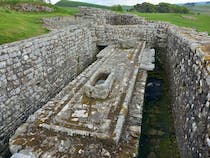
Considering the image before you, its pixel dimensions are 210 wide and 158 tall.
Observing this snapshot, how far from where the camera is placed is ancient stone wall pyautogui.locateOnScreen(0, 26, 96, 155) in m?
6.73

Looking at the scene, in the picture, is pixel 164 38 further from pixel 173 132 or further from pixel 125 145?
pixel 125 145

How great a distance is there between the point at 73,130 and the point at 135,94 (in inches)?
99.0

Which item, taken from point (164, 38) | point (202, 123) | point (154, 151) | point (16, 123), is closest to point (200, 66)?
point (202, 123)

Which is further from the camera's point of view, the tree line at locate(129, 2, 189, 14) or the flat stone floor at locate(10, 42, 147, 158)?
the tree line at locate(129, 2, 189, 14)

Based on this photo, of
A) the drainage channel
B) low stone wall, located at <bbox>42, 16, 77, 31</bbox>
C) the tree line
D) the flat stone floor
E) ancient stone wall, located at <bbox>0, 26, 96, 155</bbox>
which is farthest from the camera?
the tree line

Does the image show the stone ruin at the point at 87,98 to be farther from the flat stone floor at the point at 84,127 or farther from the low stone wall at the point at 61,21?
the low stone wall at the point at 61,21

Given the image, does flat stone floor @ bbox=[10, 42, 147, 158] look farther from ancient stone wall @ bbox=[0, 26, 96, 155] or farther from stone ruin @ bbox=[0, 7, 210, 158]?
ancient stone wall @ bbox=[0, 26, 96, 155]

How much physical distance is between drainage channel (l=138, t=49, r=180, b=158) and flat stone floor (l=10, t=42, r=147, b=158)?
5.47ft

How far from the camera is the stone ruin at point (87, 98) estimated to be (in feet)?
14.7

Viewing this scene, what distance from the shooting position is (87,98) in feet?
19.9

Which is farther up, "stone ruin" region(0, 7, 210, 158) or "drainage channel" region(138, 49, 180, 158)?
"stone ruin" region(0, 7, 210, 158)

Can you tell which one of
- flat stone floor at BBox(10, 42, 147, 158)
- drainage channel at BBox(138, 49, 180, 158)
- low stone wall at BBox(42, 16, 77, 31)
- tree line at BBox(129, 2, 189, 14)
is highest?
tree line at BBox(129, 2, 189, 14)

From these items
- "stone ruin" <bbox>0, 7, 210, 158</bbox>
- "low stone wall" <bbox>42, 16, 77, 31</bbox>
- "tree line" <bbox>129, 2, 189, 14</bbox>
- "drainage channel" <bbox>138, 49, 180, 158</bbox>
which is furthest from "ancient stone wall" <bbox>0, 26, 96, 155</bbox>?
"tree line" <bbox>129, 2, 189, 14</bbox>

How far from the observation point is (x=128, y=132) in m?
5.03
